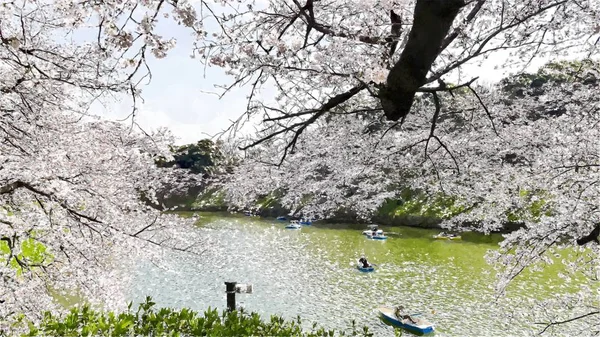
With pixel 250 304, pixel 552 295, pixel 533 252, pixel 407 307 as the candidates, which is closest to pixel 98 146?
pixel 533 252

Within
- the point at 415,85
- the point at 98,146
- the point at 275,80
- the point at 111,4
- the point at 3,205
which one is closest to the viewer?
the point at 415,85

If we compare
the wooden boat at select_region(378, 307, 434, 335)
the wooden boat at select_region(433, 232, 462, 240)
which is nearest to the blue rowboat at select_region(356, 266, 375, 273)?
the wooden boat at select_region(378, 307, 434, 335)

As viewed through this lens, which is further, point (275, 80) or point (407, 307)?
point (407, 307)

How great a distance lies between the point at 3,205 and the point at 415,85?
16.6 feet

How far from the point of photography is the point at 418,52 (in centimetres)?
212

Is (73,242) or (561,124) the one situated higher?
(561,124)

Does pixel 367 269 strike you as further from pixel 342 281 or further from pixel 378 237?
pixel 378 237

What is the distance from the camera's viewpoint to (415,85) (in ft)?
7.58

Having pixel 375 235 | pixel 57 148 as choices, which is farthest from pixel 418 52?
pixel 375 235

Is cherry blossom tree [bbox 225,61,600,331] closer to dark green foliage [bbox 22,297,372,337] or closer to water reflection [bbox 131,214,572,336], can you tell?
dark green foliage [bbox 22,297,372,337]

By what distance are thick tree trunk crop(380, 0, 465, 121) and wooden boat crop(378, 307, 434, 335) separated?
1009 cm

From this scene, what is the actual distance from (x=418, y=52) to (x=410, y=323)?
35.1ft

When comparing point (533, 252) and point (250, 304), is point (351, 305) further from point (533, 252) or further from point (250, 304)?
point (533, 252)

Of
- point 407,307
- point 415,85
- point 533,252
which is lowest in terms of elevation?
point 407,307
